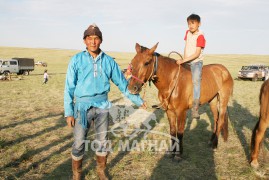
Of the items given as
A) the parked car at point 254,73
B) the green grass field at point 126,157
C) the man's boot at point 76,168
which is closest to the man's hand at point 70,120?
the man's boot at point 76,168

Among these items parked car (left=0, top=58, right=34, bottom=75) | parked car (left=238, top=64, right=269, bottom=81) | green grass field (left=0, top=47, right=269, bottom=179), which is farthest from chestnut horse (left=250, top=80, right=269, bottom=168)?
parked car (left=0, top=58, right=34, bottom=75)

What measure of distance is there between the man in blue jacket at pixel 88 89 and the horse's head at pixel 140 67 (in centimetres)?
64

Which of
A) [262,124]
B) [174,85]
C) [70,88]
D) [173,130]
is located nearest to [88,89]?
[70,88]

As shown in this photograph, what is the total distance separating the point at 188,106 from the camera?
621cm

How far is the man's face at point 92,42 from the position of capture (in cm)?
383

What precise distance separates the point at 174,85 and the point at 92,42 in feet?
8.60

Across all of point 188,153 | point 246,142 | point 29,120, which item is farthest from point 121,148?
point 29,120

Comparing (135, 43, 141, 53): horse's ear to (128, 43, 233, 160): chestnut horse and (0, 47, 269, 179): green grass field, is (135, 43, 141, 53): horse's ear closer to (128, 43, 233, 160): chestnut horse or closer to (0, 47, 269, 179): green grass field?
(128, 43, 233, 160): chestnut horse

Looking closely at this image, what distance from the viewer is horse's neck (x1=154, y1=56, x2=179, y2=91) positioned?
5.66 metres

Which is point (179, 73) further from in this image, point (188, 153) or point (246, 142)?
point (246, 142)

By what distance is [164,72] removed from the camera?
18.7 ft

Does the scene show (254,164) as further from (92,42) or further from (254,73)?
(254,73)

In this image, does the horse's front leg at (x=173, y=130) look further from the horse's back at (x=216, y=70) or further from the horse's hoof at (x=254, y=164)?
the horse's back at (x=216, y=70)

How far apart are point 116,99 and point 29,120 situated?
6.33 metres
